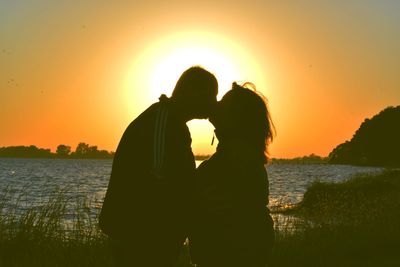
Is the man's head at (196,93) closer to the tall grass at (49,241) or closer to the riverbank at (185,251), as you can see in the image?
the riverbank at (185,251)

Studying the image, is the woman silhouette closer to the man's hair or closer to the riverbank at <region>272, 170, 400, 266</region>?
the man's hair

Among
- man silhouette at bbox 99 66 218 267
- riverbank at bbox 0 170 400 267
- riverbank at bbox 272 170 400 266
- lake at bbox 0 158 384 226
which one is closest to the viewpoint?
man silhouette at bbox 99 66 218 267

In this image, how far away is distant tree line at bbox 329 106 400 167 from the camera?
369 ft

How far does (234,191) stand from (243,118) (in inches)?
21.0

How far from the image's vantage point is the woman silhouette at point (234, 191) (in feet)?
12.8

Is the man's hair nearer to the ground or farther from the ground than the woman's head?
farther from the ground

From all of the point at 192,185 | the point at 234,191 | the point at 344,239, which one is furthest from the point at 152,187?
the point at 344,239

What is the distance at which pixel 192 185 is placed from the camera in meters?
3.72

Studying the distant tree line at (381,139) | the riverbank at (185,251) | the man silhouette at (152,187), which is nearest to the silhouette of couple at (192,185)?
the man silhouette at (152,187)

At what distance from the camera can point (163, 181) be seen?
3572 mm

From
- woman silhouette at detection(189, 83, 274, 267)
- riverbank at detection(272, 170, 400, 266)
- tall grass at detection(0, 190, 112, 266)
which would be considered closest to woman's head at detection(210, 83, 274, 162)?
woman silhouette at detection(189, 83, 274, 267)

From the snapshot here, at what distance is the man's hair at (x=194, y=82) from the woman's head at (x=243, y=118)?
16cm

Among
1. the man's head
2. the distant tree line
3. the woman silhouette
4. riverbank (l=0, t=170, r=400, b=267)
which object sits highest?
the distant tree line

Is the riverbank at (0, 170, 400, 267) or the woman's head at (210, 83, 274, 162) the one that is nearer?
the woman's head at (210, 83, 274, 162)
